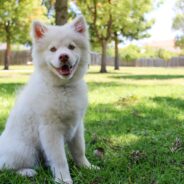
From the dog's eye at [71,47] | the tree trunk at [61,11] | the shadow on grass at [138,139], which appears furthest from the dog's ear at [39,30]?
the tree trunk at [61,11]

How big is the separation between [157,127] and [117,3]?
21472mm

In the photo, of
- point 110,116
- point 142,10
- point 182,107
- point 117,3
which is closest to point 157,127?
point 110,116

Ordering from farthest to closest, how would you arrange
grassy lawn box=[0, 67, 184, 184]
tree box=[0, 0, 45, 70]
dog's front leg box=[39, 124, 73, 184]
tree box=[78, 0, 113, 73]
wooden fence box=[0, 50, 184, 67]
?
wooden fence box=[0, 50, 184, 67], tree box=[0, 0, 45, 70], tree box=[78, 0, 113, 73], grassy lawn box=[0, 67, 184, 184], dog's front leg box=[39, 124, 73, 184]

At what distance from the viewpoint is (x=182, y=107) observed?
714cm

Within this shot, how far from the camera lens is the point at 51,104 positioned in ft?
10.2

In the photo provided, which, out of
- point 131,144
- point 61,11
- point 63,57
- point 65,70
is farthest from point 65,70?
point 61,11

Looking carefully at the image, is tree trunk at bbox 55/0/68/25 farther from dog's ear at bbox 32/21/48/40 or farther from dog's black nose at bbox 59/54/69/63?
dog's black nose at bbox 59/54/69/63

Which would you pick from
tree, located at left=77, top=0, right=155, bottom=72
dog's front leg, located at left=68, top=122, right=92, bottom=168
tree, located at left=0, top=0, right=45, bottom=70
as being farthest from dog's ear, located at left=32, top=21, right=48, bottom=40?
tree, located at left=0, top=0, right=45, bottom=70

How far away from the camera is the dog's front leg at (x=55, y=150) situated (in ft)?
10.1

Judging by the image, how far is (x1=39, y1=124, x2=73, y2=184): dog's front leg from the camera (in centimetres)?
308

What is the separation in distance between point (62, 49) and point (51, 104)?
1.51ft

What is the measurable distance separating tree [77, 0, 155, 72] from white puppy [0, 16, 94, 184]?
2256cm

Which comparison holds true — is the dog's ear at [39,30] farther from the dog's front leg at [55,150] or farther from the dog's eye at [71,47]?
the dog's front leg at [55,150]

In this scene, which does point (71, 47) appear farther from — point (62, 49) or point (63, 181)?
point (63, 181)
